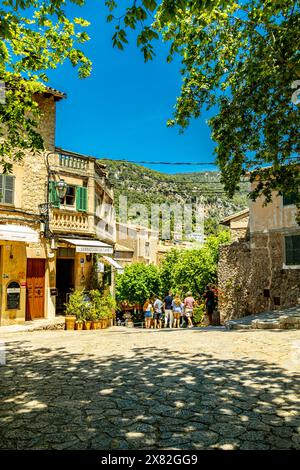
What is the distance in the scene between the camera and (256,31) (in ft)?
28.1

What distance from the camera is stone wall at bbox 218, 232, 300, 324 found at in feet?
61.8

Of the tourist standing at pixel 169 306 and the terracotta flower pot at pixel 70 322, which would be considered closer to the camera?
the terracotta flower pot at pixel 70 322

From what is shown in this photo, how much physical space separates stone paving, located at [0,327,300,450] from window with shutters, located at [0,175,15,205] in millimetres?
9773

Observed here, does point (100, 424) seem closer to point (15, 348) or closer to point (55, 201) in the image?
point (15, 348)

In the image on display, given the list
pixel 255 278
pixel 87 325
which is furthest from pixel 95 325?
pixel 255 278

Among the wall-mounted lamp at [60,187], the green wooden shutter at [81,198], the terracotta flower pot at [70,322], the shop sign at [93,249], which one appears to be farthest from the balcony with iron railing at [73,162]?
the terracotta flower pot at [70,322]

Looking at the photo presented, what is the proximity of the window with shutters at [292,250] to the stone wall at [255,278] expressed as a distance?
305mm

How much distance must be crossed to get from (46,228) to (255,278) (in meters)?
12.2

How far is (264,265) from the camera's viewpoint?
19.9 metres

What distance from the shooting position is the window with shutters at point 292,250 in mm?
18453

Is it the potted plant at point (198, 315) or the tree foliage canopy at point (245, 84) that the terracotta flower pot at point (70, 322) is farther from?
the potted plant at point (198, 315)

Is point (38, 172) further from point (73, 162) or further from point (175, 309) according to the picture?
point (175, 309)

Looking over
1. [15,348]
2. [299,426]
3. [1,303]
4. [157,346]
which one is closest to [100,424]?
[299,426]

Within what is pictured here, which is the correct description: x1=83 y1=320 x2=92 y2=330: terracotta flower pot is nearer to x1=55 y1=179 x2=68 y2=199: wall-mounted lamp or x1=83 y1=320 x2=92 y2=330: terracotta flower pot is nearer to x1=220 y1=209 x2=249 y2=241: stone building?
x1=55 y1=179 x2=68 y2=199: wall-mounted lamp
